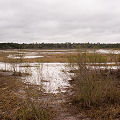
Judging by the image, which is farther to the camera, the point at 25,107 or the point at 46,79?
the point at 46,79

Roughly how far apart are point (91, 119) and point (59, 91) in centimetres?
411

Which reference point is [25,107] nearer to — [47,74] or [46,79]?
[46,79]

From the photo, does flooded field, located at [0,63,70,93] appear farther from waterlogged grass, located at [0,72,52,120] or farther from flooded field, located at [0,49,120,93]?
waterlogged grass, located at [0,72,52,120]

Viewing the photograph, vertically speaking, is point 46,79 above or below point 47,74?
below

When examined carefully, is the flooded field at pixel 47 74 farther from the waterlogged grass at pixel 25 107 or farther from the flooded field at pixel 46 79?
the waterlogged grass at pixel 25 107

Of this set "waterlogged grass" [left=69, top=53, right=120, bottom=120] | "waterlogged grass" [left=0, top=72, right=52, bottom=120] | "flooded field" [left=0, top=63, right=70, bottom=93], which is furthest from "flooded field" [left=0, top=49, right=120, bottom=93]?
"waterlogged grass" [left=0, top=72, right=52, bottom=120]

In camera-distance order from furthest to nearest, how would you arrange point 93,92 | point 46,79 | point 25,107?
point 46,79 < point 93,92 < point 25,107

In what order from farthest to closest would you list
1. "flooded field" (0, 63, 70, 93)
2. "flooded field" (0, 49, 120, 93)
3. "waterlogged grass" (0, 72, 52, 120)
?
1. "flooded field" (0, 49, 120, 93)
2. "flooded field" (0, 63, 70, 93)
3. "waterlogged grass" (0, 72, 52, 120)

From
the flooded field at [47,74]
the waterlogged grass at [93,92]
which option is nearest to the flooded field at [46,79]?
the flooded field at [47,74]

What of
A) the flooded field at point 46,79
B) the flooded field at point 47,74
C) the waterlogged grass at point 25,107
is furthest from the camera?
the flooded field at point 47,74

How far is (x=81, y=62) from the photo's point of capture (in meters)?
7.69

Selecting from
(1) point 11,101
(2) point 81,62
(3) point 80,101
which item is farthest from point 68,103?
(1) point 11,101

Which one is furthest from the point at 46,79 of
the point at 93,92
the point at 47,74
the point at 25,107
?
the point at 25,107

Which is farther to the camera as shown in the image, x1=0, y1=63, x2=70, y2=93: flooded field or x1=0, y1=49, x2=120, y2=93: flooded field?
x1=0, y1=49, x2=120, y2=93: flooded field
